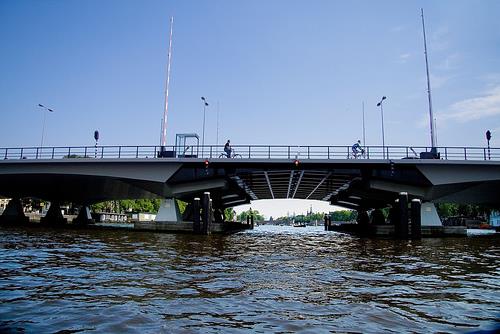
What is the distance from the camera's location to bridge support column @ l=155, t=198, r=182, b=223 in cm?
4616

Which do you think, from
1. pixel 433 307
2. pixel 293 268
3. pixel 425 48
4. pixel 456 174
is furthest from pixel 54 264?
pixel 425 48

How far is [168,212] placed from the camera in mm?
46594

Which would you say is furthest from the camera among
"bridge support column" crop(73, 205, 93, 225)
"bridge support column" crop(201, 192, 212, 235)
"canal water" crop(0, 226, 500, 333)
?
"bridge support column" crop(73, 205, 93, 225)

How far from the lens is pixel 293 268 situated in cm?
1504

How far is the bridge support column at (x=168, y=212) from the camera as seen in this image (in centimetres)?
4616

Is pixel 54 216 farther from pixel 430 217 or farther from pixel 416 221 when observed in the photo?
pixel 430 217

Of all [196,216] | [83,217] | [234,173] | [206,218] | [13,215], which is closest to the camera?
[206,218]

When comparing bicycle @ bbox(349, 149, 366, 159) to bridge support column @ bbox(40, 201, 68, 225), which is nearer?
bicycle @ bbox(349, 149, 366, 159)

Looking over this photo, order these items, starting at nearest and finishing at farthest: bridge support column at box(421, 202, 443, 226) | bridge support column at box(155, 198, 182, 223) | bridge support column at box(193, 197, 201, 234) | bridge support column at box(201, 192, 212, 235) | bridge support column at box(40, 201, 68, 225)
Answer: bridge support column at box(201, 192, 212, 235)
bridge support column at box(193, 197, 201, 234)
bridge support column at box(421, 202, 443, 226)
bridge support column at box(155, 198, 182, 223)
bridge support column at box(40, 201, 68, 225)

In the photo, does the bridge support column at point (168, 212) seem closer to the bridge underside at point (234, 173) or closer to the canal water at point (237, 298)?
the bridge underside at point (234, 173)

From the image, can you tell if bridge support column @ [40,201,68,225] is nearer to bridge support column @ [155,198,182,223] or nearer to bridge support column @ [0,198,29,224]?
bridge support column @ [0,198,29,224]

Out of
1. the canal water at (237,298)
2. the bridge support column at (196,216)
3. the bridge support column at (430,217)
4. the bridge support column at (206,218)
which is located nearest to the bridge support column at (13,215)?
the bridge support column at (196,216)

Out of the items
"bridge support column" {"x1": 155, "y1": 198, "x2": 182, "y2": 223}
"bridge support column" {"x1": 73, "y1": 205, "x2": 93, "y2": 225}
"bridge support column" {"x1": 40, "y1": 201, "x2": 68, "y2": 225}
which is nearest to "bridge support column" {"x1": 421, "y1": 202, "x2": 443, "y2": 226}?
"bridge support column" {"x1": 155, "y1": 198, "x2": 182, "y2": 223}

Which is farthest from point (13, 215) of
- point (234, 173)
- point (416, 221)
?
point (416, 221)
